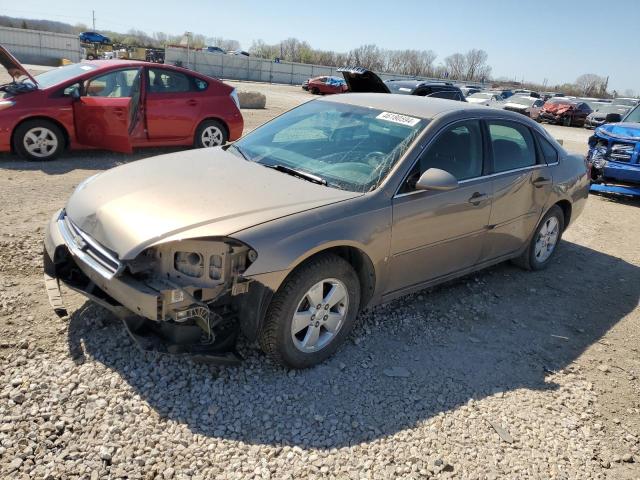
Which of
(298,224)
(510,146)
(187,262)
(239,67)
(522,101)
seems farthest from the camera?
(239,67)

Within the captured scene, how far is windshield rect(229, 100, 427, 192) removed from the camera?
3766 millimetres

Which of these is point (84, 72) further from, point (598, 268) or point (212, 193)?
point (598, 268)

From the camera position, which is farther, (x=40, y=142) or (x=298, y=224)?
(x=40, y=142)

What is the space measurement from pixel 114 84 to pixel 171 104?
0.92 metres

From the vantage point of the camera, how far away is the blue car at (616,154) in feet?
29.5

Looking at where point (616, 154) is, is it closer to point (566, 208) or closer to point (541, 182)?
point (566, 208)

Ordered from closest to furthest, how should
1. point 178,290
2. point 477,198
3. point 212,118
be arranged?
1. point 178,290
2. point 477,198
3. point 212,118

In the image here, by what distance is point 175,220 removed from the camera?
300 centimetres

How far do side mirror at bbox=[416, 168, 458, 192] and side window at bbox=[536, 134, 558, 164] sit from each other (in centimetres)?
206

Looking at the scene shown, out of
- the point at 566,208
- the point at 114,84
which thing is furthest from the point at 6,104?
the point at 566,208

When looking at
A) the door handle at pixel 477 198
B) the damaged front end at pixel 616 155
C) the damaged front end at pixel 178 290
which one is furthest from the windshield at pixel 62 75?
the damaged front end at pixel 616 155

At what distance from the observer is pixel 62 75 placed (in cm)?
829

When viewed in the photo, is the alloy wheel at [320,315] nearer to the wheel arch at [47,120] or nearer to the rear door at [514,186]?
the rear door at [514,186]

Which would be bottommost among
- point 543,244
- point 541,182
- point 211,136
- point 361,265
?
point 543,244
